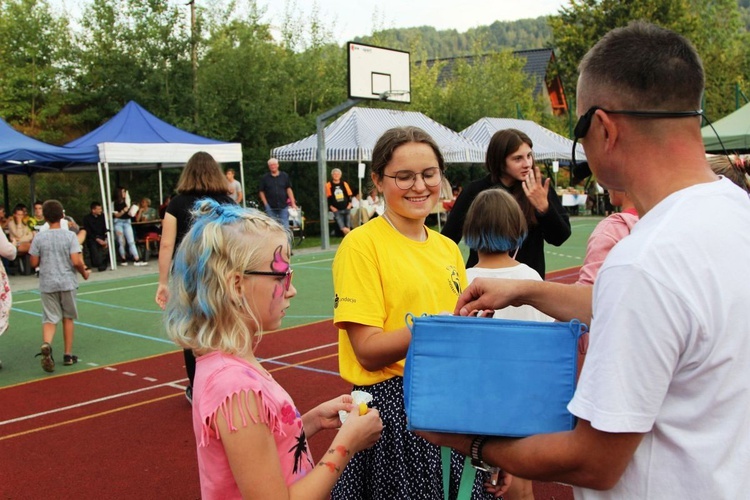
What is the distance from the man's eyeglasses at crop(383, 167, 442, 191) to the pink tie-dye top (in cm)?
110

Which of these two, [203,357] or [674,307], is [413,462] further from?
[674,307]

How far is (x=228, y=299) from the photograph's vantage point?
2064 millimetres

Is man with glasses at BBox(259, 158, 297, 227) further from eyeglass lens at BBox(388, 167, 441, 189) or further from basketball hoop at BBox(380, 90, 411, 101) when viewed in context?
eyeglass lens at BBox(388, 167, 441, 189)

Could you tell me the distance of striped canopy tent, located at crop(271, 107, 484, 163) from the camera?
67.4 feet

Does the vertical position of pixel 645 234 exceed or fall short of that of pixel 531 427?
it exceeds it

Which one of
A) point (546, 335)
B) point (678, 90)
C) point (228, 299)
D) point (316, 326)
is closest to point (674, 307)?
point (546, 335)

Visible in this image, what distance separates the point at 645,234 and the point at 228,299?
1155 mm

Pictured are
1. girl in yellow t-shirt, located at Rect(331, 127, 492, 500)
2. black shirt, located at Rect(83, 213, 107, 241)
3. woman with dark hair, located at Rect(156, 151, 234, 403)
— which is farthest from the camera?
black shirt, located at Rect(83, 213, 107, 241)

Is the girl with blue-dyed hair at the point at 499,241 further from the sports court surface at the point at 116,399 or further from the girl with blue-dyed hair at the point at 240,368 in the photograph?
the girl with blue-dyed hair at the point at 240,368

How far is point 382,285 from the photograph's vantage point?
2.73m

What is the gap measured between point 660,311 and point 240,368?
1138 millimetres

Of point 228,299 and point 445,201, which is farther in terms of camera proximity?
point 445,201

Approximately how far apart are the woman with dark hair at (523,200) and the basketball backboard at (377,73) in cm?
1378

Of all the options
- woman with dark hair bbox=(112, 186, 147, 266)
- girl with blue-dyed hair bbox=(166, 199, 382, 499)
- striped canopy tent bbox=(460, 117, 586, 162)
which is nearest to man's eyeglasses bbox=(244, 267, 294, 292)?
girl with blue-dyed hair bbox=(166, 199, 382, 499)
